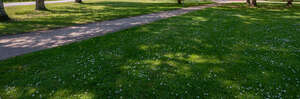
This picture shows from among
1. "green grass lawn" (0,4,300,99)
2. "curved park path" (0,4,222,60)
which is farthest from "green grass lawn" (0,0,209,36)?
"green grass lawn" (0,4,300,99)

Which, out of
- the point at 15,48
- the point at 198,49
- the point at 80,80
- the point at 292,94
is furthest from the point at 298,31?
the point at 15,48

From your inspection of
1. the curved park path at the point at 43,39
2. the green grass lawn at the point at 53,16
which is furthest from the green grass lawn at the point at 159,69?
the green grass lawn at the point at 53,16

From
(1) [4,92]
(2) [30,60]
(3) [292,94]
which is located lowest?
(3) [292,94]

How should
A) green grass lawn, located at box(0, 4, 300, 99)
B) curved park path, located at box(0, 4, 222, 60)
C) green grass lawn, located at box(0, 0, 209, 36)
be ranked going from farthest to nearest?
1. green grass lawn, located at box(0, 0, 209, 36)
2. curved park path, located at box(0, 4, 222, 60)
3. green grass lawn, located at box(0, 4, 300, 99)

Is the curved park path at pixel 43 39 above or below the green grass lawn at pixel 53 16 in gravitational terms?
below

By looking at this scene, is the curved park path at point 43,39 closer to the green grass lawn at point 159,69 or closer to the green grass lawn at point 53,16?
the green grass lawn at point 159,69

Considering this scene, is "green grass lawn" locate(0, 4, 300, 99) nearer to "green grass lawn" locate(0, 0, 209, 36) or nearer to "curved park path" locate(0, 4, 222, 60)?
"curved park path" locate(0, 4, 222, 60)

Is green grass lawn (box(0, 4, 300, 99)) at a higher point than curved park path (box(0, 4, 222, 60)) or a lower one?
lower

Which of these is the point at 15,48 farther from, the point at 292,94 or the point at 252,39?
the point at 252,39

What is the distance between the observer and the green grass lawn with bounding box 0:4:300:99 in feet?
17.4

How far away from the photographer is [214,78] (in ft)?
19.8

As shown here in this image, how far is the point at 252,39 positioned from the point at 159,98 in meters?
8.52

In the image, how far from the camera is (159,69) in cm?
671

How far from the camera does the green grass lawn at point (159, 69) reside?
530 cm
